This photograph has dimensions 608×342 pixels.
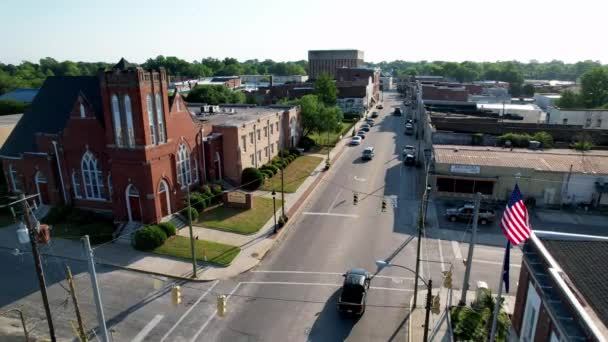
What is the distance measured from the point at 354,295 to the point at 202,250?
13.0m

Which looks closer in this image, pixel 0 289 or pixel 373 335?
pixel 373 335

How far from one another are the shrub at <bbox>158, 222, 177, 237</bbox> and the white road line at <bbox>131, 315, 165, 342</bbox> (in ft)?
32.5

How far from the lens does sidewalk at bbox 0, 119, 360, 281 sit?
1061 inches

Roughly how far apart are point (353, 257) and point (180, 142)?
1916 cm

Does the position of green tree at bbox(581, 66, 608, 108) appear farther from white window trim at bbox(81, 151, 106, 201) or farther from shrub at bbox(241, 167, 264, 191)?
white window trim at bbox(81, 151, 106, 201)

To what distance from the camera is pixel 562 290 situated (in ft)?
45.1

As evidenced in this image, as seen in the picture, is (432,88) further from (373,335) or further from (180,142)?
(373,335)

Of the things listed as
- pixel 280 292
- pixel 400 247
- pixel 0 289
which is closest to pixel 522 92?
pixel 400 247

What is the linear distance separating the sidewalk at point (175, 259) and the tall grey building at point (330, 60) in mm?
128462

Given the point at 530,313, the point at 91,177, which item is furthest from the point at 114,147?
the point at 530,313

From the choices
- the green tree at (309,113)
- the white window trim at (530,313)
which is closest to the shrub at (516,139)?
the green tree at (309,113)

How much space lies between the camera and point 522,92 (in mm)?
143500

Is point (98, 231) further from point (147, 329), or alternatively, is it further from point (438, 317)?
point (438, 317)

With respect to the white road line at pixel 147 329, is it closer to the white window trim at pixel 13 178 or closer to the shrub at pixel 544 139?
the white window trim at pixel 13 178
